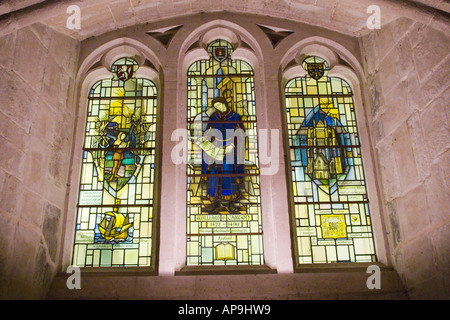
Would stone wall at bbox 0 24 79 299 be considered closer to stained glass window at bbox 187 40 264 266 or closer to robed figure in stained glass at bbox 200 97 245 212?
stained glass window at bbox 187 40 264 266

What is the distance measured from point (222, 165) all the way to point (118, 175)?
41.7 inches

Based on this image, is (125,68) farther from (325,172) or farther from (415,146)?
(415,146)

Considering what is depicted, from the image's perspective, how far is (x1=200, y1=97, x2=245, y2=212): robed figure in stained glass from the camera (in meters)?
5.15

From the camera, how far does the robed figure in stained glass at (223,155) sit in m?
5.15

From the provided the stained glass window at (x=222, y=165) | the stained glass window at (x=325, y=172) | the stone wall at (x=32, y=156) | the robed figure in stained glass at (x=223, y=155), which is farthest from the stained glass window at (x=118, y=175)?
the stained glass window at (x=325, y=172)

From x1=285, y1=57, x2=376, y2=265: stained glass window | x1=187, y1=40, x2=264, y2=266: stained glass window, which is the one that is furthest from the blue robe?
x1=285, y1=57, x2=376, y2=265: stained glass window

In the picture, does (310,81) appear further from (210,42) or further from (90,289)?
(90,289)

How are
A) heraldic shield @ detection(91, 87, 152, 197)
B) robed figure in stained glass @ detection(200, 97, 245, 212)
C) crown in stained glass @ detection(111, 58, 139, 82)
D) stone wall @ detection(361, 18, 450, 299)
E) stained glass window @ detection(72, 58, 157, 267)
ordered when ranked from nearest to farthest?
stone wall @ detection(361, 18, 450, 299)
stained glass window @ detection(72, 58, 157, 267)
robed figure in stained glass @ detection(200, 97, 245, 212)
heraldic shield @ detection(91, 87, 152, 197)
crown in stained glass @ detection(111, 58, 139, 82)

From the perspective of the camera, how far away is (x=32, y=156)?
4.56 metres

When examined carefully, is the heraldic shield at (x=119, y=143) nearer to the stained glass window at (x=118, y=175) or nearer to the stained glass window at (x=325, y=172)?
the stained glass window at (x=118, y=175)

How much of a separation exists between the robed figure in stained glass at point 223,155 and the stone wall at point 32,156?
1.42 meters

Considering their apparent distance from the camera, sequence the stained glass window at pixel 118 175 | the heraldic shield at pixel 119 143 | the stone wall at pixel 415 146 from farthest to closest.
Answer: the heraldic shield at pixel 119 143
the stained glass window at pixel 118 175
the stone wall at pixel 415 146

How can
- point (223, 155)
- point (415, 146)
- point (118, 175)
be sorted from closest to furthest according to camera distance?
point (415, 146) < point (118, 175) < point (223, 155)

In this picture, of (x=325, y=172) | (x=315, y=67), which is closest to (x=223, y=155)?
(x=325, y=172)
